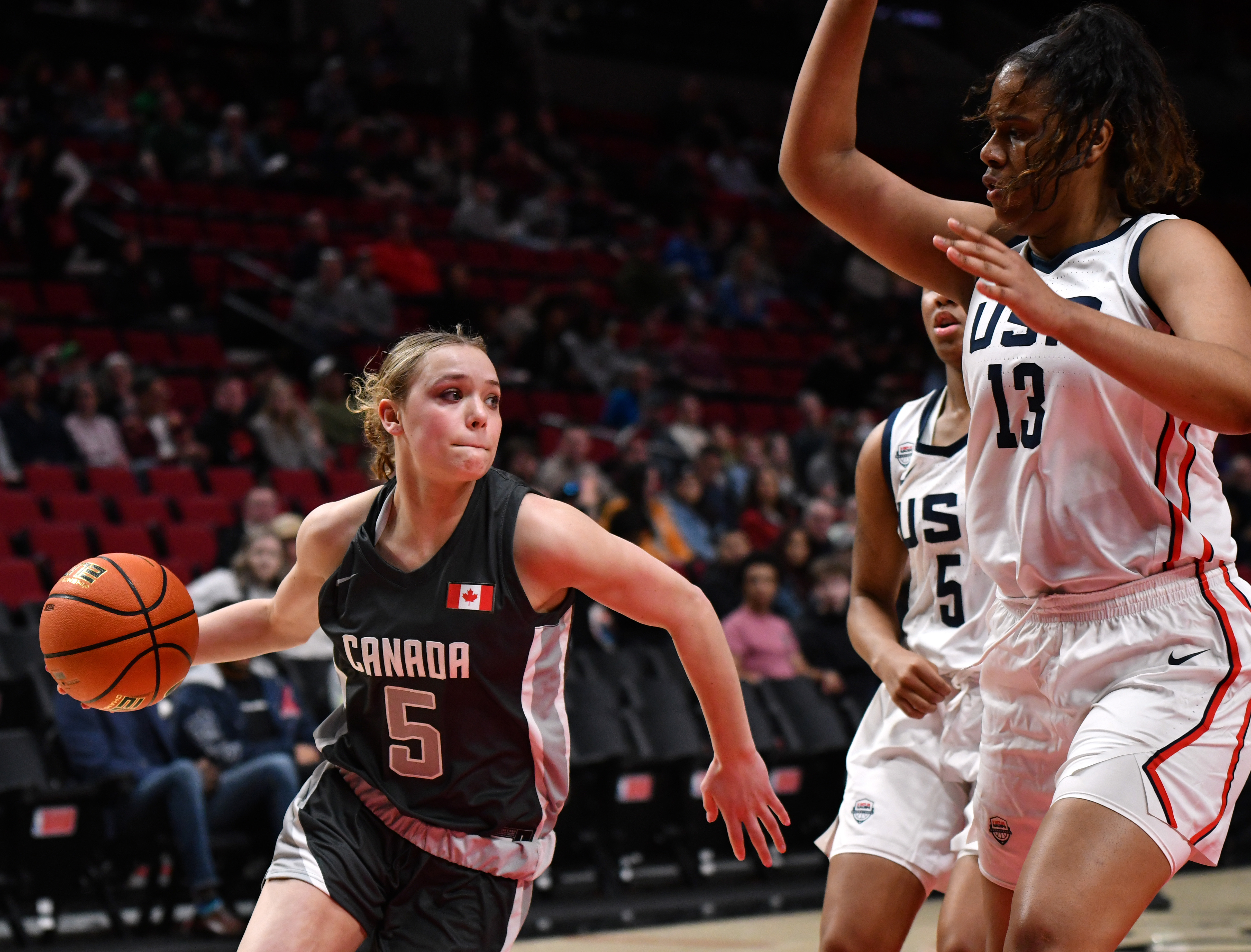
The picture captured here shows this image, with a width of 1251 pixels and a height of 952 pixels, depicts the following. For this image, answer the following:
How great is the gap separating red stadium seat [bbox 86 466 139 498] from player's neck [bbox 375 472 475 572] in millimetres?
6401

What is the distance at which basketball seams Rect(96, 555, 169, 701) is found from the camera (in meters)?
3.26

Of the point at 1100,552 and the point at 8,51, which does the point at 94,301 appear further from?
the point at 1100,552

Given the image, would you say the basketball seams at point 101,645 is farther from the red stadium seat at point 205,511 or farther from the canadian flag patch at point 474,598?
the red stadium seat at point 205,511

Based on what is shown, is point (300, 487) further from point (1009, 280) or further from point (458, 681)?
point (1009, 280)

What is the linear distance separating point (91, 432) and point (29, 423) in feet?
1.31

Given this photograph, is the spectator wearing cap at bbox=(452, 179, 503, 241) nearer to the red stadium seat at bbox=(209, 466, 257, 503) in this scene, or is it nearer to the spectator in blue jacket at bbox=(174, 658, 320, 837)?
the red stadium seat at bbox=(209, 466, 257, 503)

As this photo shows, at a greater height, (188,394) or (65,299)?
(65,299)

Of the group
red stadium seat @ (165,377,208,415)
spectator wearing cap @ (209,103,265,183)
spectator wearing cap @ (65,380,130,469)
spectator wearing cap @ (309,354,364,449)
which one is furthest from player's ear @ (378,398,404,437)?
spectator wearing cap @ (209,103,265,183)

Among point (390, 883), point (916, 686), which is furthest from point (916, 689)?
point (390, 883)

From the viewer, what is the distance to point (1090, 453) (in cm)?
246

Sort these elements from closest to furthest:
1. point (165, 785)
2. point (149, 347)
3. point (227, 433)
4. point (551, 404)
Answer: point (165, 785)
point (227, 433)
point (149, 347)
point (551, 404)

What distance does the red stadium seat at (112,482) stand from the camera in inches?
360

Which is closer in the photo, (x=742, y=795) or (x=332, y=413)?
(x=742, y=795)

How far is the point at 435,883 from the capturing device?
9.96 ft
